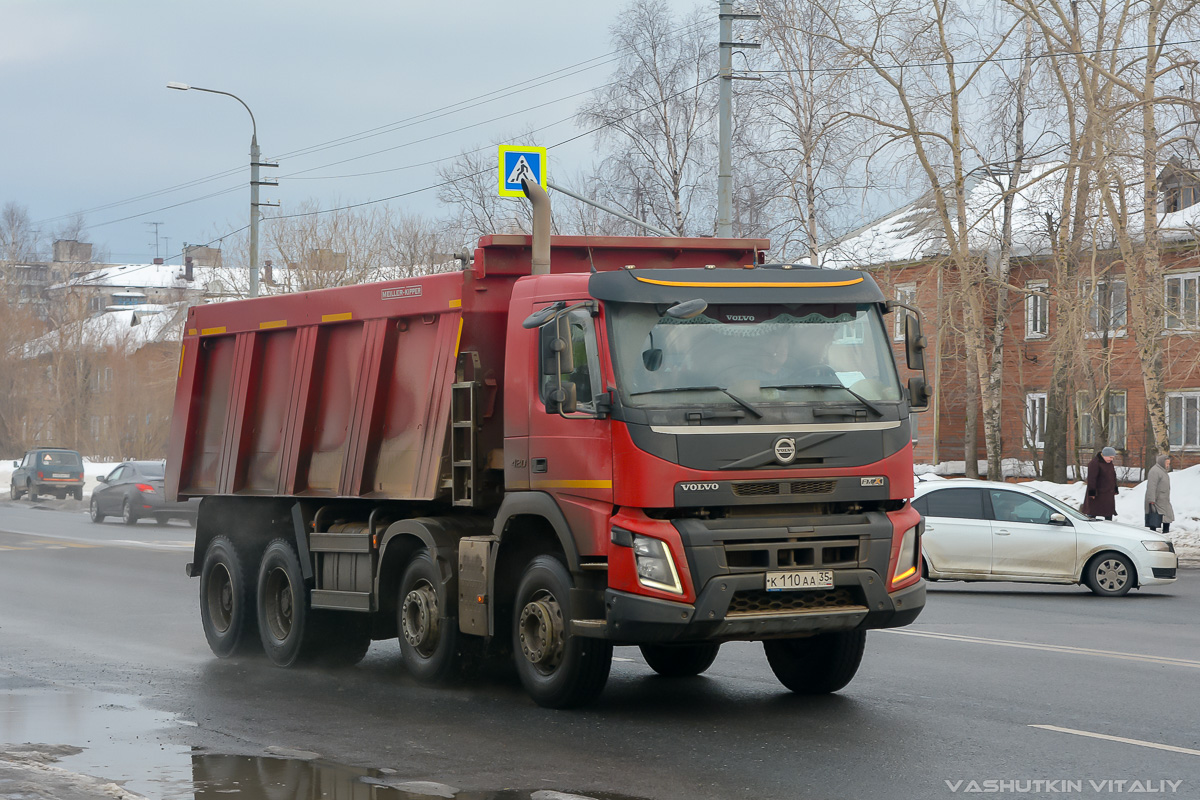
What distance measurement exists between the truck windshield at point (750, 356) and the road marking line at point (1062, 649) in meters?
3.98

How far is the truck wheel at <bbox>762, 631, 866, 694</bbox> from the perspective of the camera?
362 inches

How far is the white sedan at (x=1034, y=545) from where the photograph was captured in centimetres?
1722

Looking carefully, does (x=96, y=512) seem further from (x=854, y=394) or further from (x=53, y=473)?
(x=854, y=394)

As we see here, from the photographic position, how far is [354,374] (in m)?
10.8

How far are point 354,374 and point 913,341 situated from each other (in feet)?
14.2

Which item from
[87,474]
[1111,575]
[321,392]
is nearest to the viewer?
[321,392]

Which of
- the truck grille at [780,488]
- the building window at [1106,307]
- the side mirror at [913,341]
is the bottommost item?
the truck grille at [780,488]

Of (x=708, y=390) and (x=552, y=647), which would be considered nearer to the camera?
(x=708, y=390)

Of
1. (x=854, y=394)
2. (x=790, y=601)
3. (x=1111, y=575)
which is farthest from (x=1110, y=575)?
(x=790, y=601)

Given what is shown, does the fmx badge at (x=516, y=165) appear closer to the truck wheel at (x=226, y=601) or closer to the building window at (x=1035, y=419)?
the truck wheel at (x=226, y=601)

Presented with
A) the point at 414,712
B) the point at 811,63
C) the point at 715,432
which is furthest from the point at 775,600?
the point at 811,63

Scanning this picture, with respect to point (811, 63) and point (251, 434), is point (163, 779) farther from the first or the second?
point (811, 63)

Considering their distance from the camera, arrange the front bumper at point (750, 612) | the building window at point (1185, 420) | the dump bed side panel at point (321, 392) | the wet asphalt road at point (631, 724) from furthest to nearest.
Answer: the building window at point (1185, 420)
the dump bed side panel at point (321, 392)
the front bumper at point (750, 612)
the wet asphalt road at point (631, 724)

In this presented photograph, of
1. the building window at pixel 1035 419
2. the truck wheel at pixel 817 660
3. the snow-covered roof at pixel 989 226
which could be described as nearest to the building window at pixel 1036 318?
the building window at pixel 1035 419
